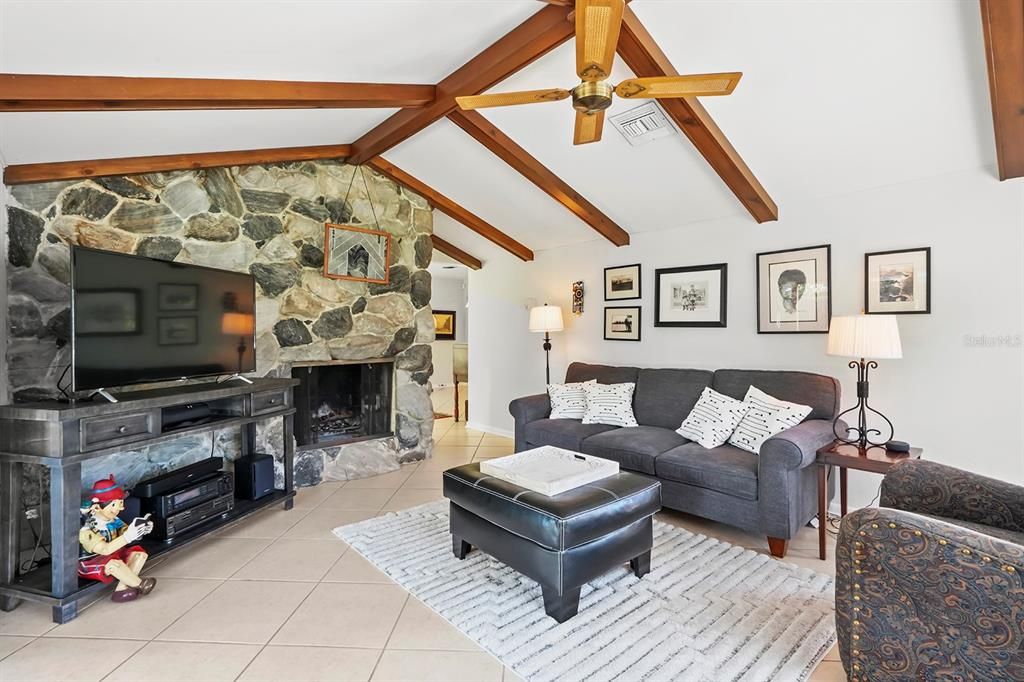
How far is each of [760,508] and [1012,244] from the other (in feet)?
6.64

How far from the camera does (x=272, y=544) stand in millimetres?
2840

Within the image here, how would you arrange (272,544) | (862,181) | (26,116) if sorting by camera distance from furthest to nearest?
(862,181) → (272,544) → (26,116)

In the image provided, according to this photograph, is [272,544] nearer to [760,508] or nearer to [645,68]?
[760,508]

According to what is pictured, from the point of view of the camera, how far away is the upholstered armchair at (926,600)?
129cm

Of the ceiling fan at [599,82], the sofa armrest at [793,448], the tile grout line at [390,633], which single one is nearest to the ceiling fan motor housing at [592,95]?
the ceiling fan at [599,82]

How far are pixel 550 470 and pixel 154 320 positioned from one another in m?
2.26

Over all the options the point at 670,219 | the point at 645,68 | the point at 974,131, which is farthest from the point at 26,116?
the point at 974,131

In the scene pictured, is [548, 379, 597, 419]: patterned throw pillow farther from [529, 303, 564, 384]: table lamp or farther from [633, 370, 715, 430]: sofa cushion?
[529, 303, 564, 384]: table lamp

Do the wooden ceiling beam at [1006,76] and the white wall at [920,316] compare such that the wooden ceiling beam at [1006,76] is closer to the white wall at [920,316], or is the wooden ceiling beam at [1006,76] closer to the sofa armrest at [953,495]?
the white wall at [920,316]

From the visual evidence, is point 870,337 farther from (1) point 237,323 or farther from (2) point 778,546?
(1) point 237,323

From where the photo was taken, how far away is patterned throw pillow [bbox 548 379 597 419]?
13.5 feet

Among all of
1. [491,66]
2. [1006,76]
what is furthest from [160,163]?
[1006,76]

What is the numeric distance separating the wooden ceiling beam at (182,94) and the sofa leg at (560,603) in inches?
109

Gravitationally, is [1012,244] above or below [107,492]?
above
